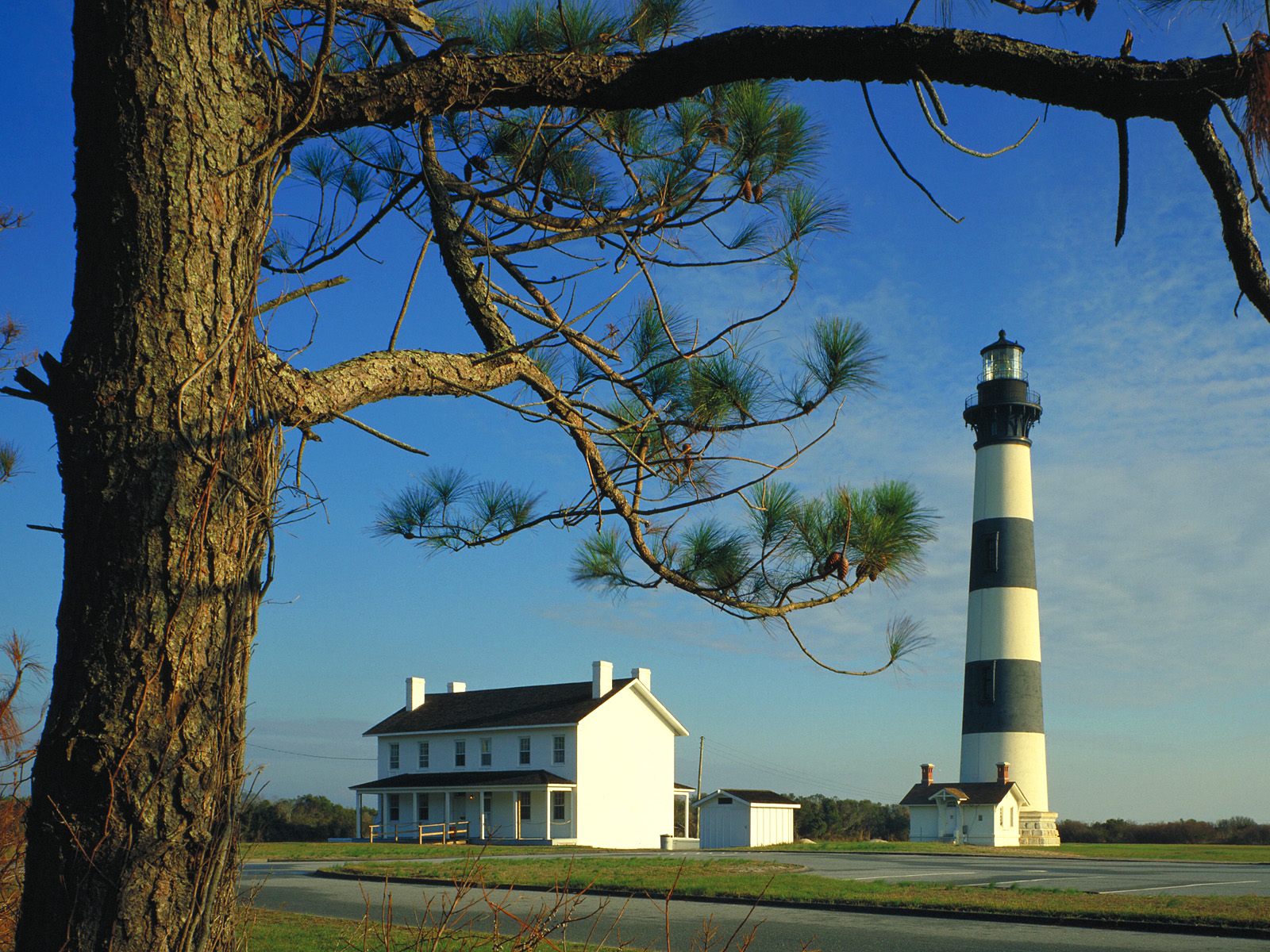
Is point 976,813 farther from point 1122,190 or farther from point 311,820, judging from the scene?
point 1122,190

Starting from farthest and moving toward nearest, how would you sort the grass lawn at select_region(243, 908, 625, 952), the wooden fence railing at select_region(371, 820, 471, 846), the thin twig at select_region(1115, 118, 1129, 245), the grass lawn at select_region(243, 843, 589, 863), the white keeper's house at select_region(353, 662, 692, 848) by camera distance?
the white keeper's house at select_region(353, 662, 692, 848)
the wooden fence railing at select_region(371, 820, 471, 846)
the grass lawn at select_region(243, 843, 589, 863)
the grass lawn at select_region(243, 908, 625, 952)
the thin twig at select_region(1115, 118, 1129, 245)

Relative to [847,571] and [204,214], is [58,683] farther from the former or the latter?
[847,571]

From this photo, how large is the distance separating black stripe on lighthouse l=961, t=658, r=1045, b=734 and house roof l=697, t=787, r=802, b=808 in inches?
297

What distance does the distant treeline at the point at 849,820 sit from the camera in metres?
55.0

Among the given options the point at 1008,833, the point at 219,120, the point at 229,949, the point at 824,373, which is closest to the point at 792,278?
the point at 824,373

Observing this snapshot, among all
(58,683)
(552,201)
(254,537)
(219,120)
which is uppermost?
(552,201)

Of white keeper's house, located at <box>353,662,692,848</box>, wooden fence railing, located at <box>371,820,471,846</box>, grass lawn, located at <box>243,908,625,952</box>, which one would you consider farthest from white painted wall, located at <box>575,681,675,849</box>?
grass lawn, located at <box>243,908,625,952</box>

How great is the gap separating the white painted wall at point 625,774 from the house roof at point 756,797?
7.18 ft

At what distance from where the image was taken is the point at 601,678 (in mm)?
39812

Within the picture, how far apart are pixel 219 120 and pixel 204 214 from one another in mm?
285

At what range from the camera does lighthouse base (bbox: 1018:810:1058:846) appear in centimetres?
3853

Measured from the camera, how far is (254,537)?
2.95 m

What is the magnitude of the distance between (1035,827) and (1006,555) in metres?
9.82

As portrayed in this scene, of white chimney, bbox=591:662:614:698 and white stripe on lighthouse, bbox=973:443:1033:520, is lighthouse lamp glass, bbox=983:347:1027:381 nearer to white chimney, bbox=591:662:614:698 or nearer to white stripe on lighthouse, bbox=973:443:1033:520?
white stripe on lighthouse, bbox=973:443:1033:520
